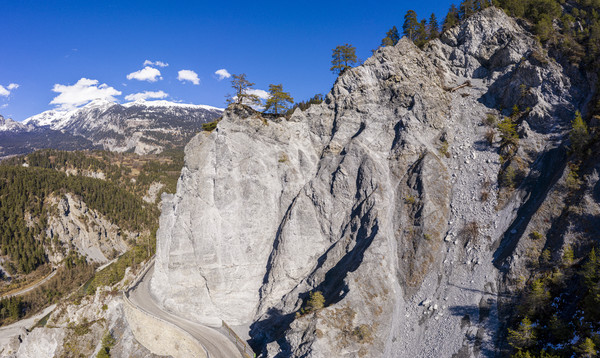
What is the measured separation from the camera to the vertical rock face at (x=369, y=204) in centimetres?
3012

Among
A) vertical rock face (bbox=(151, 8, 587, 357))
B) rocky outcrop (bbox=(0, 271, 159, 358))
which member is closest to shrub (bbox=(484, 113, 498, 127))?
vertical rock face (bbox=(151, 8, 587, 357))

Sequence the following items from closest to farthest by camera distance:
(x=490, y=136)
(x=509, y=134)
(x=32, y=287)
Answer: (x=509, y=134), (x=490, y=136), (x=32, y=287)

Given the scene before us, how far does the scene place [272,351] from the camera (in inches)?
1185

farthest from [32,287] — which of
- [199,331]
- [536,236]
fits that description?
[536,236]

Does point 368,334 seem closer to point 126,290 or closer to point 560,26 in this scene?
point 126,290

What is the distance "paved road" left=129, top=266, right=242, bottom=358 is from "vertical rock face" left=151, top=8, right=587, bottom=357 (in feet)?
4.38

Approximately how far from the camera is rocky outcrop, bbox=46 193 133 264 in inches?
4414

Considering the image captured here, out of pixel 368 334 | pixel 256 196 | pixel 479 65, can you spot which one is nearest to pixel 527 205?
pixel 368 334

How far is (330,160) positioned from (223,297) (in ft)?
85.2

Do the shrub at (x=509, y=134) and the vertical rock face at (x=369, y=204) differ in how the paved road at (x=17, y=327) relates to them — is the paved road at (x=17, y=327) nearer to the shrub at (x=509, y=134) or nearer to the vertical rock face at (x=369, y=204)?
the vertical rock face at (x=369, y=204)

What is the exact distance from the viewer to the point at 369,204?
1580 inches

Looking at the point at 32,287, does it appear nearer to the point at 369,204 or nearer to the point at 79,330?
the point at 79,330

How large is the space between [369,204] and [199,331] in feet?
94.1

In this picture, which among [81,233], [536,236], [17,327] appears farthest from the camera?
[81,233]
